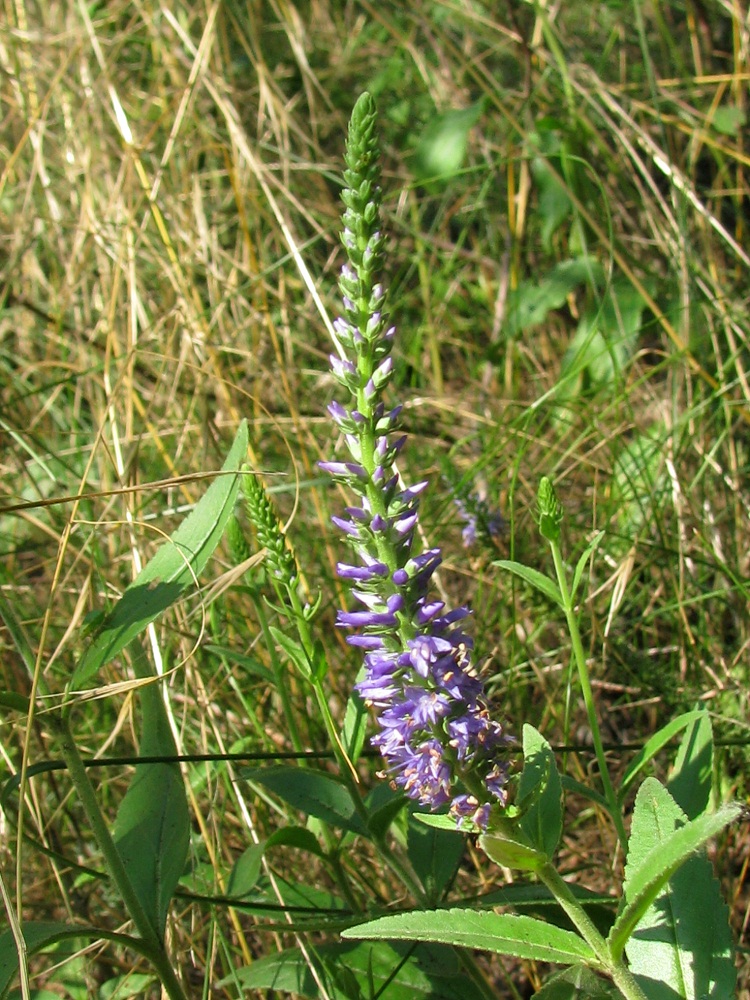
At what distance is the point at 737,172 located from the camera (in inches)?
194

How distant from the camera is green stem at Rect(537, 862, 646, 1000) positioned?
1.76 m

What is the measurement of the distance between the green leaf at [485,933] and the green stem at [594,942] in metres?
0.02

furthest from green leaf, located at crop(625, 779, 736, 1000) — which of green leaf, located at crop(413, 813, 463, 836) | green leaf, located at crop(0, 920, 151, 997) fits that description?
green leaf, located at crop(0, 920, 151, 997)

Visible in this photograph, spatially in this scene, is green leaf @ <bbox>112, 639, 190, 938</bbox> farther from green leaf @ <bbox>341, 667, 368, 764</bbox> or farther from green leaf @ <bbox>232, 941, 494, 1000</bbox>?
green leaf @ <bbox>341, 667, 368, 764</bbox>

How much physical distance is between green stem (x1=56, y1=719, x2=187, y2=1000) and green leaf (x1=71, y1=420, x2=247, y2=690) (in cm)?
13

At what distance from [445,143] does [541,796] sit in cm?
340

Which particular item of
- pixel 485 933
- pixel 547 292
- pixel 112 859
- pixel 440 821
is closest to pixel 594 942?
pixel 485 933

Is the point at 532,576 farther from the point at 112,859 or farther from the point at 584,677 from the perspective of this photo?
the point at 112,859

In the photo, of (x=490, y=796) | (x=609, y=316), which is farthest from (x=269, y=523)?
(x=609, y=316)

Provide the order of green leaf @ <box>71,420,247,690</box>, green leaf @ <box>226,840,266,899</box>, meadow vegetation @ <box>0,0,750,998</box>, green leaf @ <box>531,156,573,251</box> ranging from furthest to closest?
1. green leaf @ <box>531,156,573,251</box>
2. meadow vegetation @ <box>0,0,750,998</box>
3. green leaf @ <box>226,840,266,899</box>
4. green leaf @ <box>71,420,247,690</box>

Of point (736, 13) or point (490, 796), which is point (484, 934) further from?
point (736, 13)

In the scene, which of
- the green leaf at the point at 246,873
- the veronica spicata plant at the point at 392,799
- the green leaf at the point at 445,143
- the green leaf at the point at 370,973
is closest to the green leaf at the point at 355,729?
Result: the veronica spicata plant at the point at 392,799

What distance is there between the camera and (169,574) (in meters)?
2.16

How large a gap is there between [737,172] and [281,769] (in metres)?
3.96
